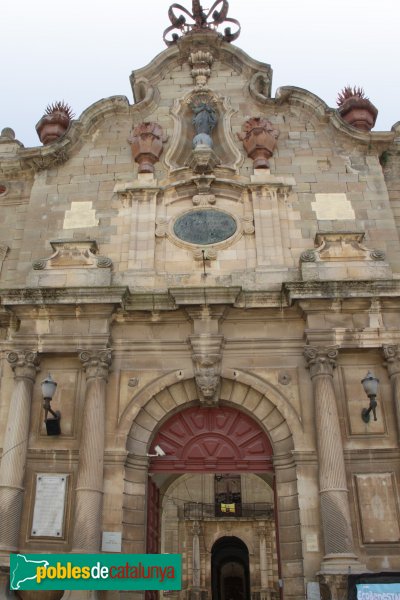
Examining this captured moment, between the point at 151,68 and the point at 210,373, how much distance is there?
8621 millimetres

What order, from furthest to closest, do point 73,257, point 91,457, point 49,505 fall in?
point 73,257
point 49,505
point 91,457

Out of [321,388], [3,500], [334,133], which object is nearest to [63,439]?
[3,500]

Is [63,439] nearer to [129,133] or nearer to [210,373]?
[210,373]

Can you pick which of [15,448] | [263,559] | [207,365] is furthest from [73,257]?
[263,559]

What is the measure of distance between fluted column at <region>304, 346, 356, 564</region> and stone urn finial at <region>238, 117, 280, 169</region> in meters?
5.00

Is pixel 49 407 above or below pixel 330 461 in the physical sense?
above

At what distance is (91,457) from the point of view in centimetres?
963

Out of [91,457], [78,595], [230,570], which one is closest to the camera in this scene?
[78,595]

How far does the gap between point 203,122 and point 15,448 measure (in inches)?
334

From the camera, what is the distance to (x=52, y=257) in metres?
11.8

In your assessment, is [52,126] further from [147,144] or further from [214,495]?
[214,495]

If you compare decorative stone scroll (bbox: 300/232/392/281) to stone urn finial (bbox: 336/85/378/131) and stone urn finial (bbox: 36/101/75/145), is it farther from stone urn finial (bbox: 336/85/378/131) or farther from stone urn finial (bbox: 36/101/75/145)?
stone urn finial (bbox: 36/101/75/145)

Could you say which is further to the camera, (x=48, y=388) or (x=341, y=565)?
(x=48, y=388)

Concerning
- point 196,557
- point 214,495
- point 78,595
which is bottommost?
point 78,595
